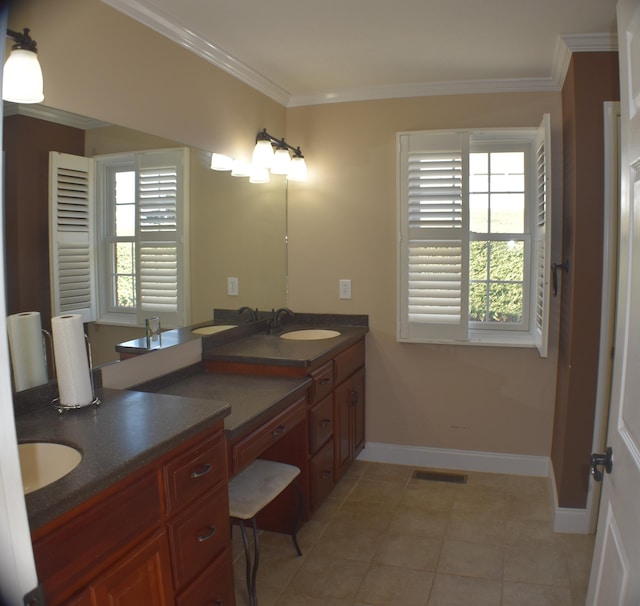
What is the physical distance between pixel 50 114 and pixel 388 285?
223 cm

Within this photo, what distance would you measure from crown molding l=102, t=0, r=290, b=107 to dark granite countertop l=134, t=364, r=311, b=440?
4.82 ft

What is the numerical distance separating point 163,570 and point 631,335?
4.34 ft

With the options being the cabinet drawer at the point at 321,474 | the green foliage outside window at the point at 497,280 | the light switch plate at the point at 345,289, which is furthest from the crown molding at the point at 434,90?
the cabinet drawer at the point at 321,474

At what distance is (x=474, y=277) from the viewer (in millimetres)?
3502

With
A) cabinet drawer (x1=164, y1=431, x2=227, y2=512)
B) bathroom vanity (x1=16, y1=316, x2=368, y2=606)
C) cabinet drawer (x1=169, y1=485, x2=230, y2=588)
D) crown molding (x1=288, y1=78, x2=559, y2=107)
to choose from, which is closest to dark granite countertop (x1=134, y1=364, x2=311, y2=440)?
bathroom vanity (x1=16, y1=316, x2=368, y2=606)

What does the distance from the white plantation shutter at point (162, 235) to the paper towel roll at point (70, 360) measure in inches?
20.2

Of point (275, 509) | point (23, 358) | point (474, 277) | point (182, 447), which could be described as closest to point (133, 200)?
point (23, 358)

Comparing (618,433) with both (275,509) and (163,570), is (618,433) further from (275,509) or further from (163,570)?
(275,509)

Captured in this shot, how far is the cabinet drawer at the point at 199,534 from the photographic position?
160cm

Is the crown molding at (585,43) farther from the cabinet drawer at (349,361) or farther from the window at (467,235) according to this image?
the cabinet drawer at (349,361)

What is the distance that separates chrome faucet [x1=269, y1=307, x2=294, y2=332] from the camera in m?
3.48

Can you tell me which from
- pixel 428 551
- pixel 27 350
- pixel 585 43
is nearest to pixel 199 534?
pixel 27 350

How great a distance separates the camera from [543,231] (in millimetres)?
2908

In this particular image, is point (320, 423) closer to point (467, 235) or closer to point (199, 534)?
point (199, 534)
